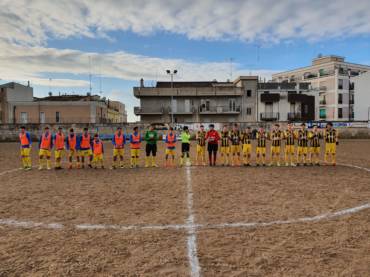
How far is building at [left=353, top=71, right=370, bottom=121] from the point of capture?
60.0 metres

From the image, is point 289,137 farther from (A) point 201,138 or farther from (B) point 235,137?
(A) point 201,138

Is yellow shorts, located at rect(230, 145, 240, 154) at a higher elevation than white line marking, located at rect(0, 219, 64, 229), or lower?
higher

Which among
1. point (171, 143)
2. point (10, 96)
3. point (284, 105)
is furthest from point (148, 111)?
point (171, 143)

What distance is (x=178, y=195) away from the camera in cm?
854

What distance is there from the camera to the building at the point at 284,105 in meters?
54.6

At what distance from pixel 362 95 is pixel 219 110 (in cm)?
3064

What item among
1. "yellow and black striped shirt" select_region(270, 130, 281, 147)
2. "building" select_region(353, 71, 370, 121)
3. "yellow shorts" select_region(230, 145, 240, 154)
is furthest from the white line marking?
"building" select_region(353, 71, 370, 121)

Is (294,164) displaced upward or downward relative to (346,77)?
downward

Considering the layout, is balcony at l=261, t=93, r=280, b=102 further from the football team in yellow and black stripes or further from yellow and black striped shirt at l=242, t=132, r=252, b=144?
yellow and black striped shirt at l=242, t=132, r=252, b=144

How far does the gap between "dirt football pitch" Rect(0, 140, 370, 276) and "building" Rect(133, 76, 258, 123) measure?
4189 cm

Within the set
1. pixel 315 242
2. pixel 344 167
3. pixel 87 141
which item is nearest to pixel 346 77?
pixel 344 167

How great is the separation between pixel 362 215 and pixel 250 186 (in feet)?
11.5

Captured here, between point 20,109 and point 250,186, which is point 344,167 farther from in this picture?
point 20,109

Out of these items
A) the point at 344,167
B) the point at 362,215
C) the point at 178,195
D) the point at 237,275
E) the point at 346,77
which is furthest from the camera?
the point at 346,77
